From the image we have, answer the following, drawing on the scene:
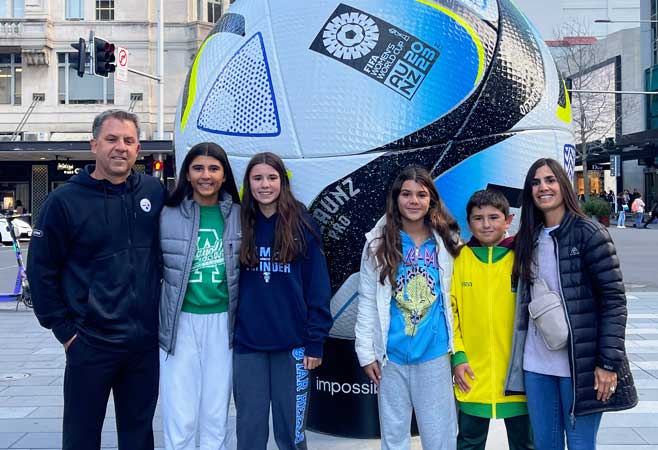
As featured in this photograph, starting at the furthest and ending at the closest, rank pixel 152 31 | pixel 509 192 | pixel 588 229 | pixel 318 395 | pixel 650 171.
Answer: pixel 650 171
pixel 152 31
pixel 318 395
pixel 509 192
pixel 588 229

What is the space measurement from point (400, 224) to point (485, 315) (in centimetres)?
52

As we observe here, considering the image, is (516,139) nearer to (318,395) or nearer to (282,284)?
(282,284)

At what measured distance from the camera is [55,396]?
5.27 m

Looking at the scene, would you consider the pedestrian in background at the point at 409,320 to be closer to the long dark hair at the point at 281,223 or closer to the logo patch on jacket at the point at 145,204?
the long dark hair at the point at 281,223

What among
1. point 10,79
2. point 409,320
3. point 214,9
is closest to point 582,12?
point 214,9

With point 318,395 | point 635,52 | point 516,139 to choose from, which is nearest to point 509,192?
point 516,139

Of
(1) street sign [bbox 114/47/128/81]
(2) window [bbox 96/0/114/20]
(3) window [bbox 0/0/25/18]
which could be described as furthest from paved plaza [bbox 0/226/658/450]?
(3) window [bbox 0/0/25/18]

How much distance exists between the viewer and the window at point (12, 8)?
29.8 metres

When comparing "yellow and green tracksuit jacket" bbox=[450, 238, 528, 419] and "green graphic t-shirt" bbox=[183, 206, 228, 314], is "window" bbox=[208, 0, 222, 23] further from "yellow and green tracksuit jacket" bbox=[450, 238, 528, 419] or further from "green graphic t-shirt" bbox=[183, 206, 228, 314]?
"yellow and green tracksuit jacket" bbox=[450, 238, 528, 419]

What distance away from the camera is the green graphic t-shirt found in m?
2.88

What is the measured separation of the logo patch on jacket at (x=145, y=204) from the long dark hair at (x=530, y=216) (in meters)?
1.59

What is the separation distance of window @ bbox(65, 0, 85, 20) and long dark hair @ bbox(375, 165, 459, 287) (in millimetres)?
30537

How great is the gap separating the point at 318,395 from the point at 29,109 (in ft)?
97.8

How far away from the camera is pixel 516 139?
321 cm
